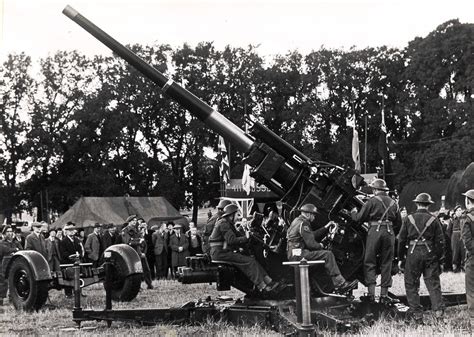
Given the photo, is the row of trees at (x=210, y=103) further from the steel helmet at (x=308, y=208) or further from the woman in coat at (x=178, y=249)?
the steel helmet at (x=308, y=208)

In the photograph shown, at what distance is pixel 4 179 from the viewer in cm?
4009

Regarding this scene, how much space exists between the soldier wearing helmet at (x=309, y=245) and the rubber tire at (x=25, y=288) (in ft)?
15.4

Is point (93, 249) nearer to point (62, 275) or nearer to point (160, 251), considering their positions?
point (160, 251)

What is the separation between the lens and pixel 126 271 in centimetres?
1173

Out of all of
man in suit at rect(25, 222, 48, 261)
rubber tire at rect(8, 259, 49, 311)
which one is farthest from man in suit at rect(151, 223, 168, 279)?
rubber tire at rect(8, 259, 49, 311)

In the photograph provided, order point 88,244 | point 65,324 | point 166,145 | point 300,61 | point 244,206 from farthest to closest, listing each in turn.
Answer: point 300,61 < point 166,145 < point 244,206 < point 88,244 < point 65,324

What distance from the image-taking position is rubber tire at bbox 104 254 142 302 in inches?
462

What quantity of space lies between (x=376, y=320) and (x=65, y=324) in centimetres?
463

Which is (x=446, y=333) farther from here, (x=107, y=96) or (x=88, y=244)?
(x=107, y=96)

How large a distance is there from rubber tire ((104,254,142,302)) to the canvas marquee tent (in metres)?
15.1

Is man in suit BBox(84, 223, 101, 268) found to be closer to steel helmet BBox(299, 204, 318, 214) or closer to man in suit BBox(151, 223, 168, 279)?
man in suit BBox(151, 223, 168, 279)

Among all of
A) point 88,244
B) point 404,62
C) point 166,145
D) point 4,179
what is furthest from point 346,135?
point 88,244

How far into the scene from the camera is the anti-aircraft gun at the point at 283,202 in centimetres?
946

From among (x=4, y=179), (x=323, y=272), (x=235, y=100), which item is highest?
(x=235, y=100)
